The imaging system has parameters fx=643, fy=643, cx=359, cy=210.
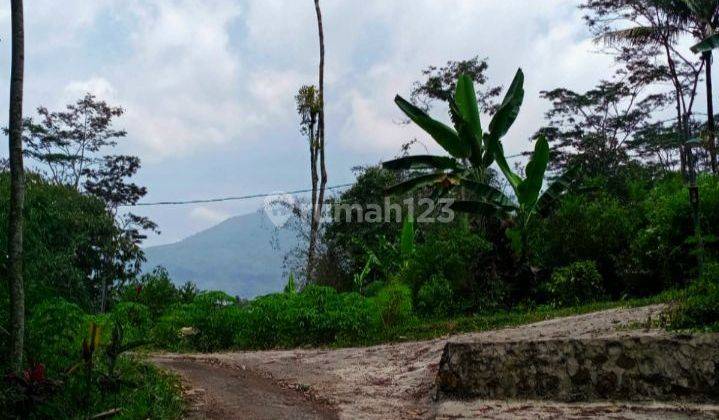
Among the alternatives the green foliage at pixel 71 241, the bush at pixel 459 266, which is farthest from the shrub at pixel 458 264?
the green foliage at pixel 71 241

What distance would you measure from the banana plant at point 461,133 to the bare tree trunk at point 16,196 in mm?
9617

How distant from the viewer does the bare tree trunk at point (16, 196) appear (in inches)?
246

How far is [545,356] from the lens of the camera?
6449 mm

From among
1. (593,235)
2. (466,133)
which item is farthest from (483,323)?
(466,133)

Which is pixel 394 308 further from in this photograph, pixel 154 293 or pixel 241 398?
pixel 154 293

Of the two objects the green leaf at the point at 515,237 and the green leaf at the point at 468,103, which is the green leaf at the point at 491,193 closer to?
the green leaf at the point at 515,237

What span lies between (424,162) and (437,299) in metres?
3.30

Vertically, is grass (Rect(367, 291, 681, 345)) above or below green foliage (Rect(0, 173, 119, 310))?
below

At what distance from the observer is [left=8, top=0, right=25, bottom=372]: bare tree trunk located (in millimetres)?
6238

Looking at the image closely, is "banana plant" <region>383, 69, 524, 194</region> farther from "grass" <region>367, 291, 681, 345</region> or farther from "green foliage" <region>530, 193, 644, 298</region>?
"grass" <region>367, 291, 681, 345</region>

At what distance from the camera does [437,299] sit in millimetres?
15062

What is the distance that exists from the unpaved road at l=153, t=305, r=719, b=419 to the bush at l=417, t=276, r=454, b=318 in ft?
12.8

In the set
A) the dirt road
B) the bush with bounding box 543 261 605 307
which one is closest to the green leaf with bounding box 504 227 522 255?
the bush with bounding box 543 261 605 307

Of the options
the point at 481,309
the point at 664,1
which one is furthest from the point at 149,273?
the point at 664,1
